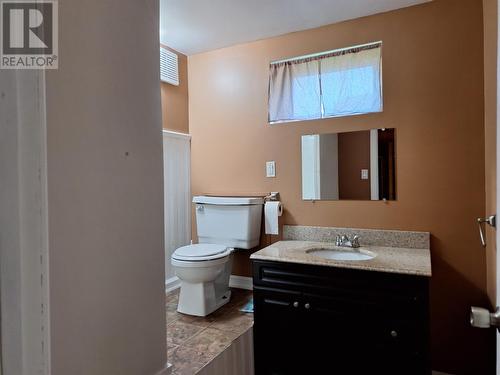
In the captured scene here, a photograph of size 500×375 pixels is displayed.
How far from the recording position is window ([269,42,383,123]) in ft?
7.64

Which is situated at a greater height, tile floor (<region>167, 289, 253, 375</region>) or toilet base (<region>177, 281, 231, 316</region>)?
toilet base (<region>177, 281, 231, 316</region>)

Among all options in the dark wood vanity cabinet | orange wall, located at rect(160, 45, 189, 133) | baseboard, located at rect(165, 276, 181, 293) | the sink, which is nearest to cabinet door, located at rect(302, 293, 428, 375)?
the dark wood vanity cabinet

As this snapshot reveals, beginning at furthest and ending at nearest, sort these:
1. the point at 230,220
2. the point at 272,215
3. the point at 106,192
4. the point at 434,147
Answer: the point at 230,220
the point at 272,215
the point at 434,147
the point at 106,192

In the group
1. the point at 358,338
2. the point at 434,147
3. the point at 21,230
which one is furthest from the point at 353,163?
the point at 21,230

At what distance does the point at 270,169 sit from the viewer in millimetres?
2697

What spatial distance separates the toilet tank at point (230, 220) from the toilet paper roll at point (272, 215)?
4.5 inches

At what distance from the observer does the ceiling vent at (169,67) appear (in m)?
2.75

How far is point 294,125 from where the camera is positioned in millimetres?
2602

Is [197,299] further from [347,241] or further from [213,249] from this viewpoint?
[347,241]

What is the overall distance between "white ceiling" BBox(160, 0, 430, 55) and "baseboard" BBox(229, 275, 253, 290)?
6.60 feet

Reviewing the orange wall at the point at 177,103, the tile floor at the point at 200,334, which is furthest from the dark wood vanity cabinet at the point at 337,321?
the orange wall at the point at 177,103

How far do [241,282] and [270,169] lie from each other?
3.31 ft

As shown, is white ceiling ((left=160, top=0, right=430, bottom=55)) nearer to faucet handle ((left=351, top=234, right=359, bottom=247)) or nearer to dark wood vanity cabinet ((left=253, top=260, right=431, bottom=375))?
faucet handle ((left=351, top=234, right=359, bottom=247))

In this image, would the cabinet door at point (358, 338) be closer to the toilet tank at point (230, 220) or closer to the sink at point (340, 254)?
the sink at point (340, 254)
